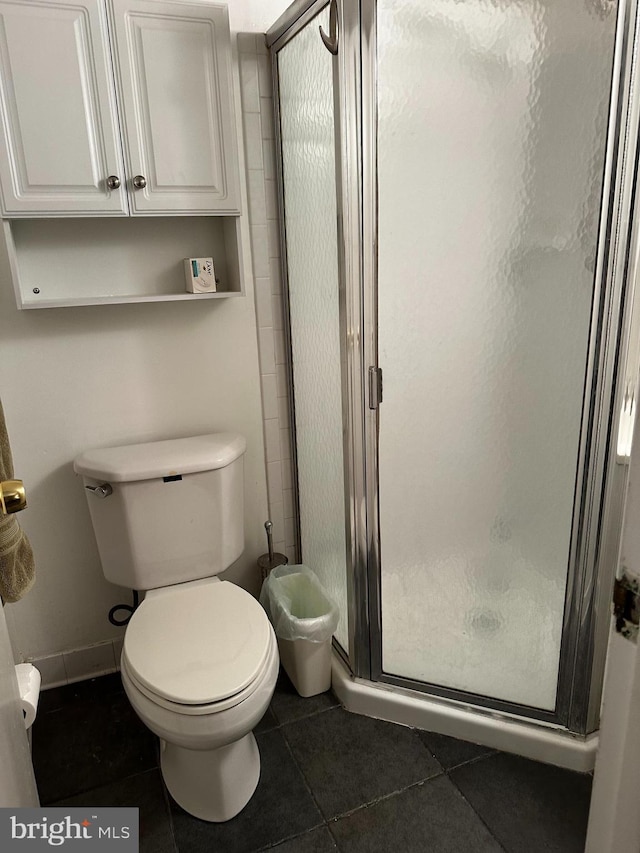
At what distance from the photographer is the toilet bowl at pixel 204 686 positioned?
4.45 feet

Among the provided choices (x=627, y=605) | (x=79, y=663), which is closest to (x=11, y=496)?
(x=627, y=605)

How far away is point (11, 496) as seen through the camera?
800 mm

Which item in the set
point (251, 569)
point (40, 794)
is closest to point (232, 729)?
point (40, 794)

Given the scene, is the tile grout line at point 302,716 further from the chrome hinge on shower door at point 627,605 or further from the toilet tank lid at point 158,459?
the chrome hinge on shower door at point 627,605

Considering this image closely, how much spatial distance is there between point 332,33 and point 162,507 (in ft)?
4.18

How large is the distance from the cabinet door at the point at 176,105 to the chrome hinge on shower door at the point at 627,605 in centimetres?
150

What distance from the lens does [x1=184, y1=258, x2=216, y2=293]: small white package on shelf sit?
1800 mm

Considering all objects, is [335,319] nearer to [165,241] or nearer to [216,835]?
[165,241]

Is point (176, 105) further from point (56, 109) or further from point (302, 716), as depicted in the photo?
point (302, 716)

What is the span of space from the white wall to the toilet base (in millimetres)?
624

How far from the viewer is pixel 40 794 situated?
1596mm

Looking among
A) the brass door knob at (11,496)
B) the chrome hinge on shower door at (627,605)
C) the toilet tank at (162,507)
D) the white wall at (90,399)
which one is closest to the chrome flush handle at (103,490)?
the toilet tank at (162,507)

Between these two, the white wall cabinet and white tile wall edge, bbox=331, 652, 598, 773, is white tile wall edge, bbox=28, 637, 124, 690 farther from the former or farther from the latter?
the white wall cabinet

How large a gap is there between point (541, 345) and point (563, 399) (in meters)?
0.13
